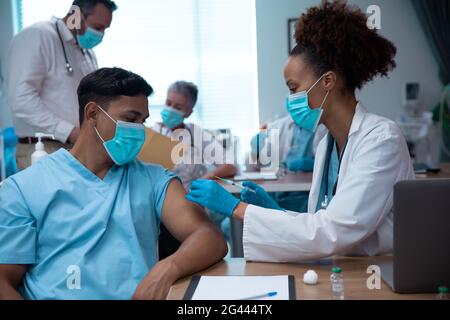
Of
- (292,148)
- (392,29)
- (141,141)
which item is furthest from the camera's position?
(292,148)

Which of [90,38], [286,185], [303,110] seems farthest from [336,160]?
[286,185]

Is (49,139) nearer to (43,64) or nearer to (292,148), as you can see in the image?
(43,64)

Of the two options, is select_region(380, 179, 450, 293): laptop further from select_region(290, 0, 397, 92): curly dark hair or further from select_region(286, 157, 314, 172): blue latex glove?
select_region(286, 157, 314, 172): blue latex glove

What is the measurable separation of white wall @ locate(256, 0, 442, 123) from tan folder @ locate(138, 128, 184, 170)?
39 cm

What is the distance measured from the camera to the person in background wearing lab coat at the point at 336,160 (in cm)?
120

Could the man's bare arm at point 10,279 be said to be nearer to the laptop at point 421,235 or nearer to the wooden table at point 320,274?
the wooden table at point 320,274

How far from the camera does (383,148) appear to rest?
1251mm

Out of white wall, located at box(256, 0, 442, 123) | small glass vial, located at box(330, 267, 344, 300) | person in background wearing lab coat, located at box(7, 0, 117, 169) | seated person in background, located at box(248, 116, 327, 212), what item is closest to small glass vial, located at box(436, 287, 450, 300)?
small glass vial, located at box(330, 267, 344, 300)

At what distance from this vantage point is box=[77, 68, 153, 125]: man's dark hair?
4.49ft

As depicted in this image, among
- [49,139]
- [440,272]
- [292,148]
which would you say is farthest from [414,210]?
[292,148]

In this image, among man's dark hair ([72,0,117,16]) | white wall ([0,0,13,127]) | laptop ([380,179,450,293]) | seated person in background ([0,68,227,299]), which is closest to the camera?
laptop ([380,179,450,293])

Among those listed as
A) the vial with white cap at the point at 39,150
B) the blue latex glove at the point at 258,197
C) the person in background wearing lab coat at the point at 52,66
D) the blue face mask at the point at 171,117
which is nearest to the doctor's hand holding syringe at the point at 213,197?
the blue latex glove at the point at 258,197

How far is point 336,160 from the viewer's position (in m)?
1.49

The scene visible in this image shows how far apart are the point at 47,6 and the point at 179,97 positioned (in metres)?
1.29
